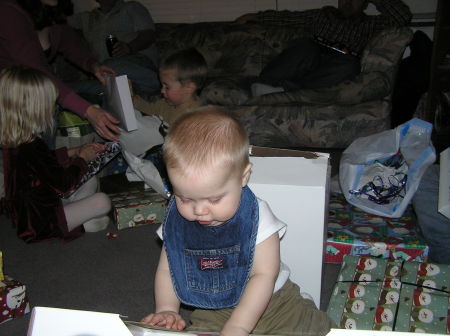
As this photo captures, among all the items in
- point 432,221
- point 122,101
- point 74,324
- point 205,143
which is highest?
point 205,143

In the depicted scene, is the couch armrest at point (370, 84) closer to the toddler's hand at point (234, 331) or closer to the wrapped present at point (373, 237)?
the wrapped present at point (373, 237)

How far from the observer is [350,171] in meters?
2.08

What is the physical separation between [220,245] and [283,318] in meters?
0.26

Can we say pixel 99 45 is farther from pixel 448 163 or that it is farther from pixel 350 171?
pixel 448 163

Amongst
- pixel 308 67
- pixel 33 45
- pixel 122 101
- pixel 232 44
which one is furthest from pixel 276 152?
pixel 232 44

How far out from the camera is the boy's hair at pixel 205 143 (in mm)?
924

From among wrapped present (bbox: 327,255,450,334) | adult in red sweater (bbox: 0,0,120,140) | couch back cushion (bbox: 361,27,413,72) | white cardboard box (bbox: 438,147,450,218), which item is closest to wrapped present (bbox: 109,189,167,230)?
adult in red sweater (bbox: 0,0,120,140)

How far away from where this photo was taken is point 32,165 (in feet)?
6.65

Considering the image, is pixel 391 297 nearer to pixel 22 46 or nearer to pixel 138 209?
pixel 138 209

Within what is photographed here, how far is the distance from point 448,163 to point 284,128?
1466 millimetres

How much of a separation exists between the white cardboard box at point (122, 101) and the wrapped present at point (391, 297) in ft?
4.00

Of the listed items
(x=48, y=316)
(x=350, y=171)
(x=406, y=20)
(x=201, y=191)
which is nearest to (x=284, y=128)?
(x=350, y=171)

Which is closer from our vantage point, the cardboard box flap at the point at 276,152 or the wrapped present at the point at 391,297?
the wrapped present at the point at 391,297

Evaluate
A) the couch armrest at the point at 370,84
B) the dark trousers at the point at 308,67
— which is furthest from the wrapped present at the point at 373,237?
the dark trousers at the point at 308,67
